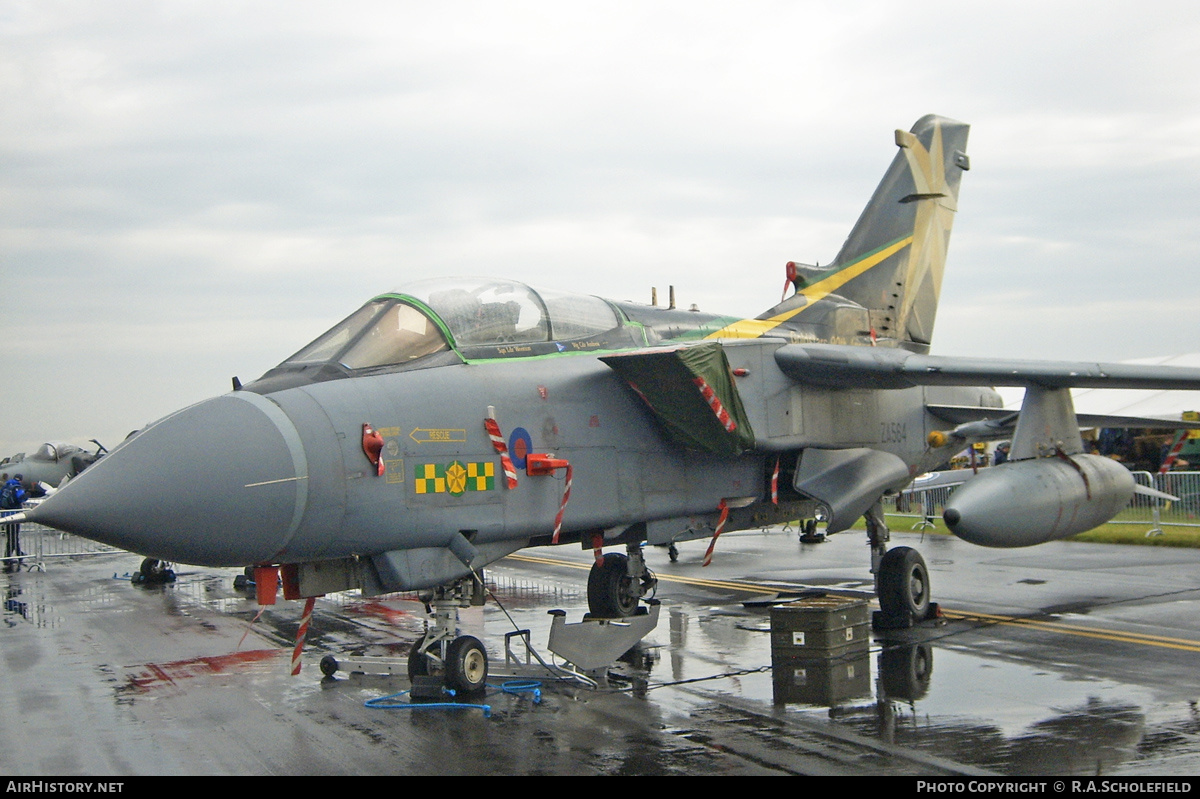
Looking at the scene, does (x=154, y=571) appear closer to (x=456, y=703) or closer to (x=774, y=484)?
(x=456, y=703)

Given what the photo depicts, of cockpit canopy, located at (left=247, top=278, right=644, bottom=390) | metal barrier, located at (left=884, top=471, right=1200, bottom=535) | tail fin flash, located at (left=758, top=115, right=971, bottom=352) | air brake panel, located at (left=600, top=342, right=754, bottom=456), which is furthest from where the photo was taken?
metal barrier, located at (left=884, top=471, right=1200, bottom=535)

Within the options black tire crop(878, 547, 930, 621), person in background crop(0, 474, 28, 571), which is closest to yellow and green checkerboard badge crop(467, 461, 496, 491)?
black tire crop(878, 547, 930, 621)

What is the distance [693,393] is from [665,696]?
2.47m

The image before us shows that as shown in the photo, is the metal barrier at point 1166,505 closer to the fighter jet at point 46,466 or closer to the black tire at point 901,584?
the black tire at point 901,584

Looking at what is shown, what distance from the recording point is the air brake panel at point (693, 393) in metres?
8.63

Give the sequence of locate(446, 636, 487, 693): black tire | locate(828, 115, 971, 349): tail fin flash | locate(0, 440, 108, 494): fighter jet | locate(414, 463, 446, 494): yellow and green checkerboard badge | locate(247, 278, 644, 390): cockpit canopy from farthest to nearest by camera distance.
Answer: locate(0, 440, 108, 494): fighter jet
locate(828, 115, 971, 349): tail fin flash
locate(446, 636, 487, 693): black tire
locate(247, 278, 644, 390): cockpit canopy
locate(414, 463, 446, 494): yellow and green checkerboard badge

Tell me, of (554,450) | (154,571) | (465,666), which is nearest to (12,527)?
(154,571)

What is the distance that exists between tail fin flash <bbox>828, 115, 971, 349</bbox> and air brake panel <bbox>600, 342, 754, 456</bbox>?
4.45 meters

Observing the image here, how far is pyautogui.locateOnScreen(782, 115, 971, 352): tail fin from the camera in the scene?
13.0m

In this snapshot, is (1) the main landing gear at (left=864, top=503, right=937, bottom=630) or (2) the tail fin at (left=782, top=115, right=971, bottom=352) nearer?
(1) the main landing gear at (left=864, top=503, right=937, bottom=630)

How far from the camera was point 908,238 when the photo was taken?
44.0 feet

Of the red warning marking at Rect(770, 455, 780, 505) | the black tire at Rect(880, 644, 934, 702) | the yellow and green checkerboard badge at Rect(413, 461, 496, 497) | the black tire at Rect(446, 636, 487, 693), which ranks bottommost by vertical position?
the black tire at Rect(880, 644, 934, 702)

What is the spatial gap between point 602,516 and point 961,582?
783 centimetres

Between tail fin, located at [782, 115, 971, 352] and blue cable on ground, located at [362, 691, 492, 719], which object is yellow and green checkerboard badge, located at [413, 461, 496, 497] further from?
tail fin, located at [782, 115, 971, 352]
